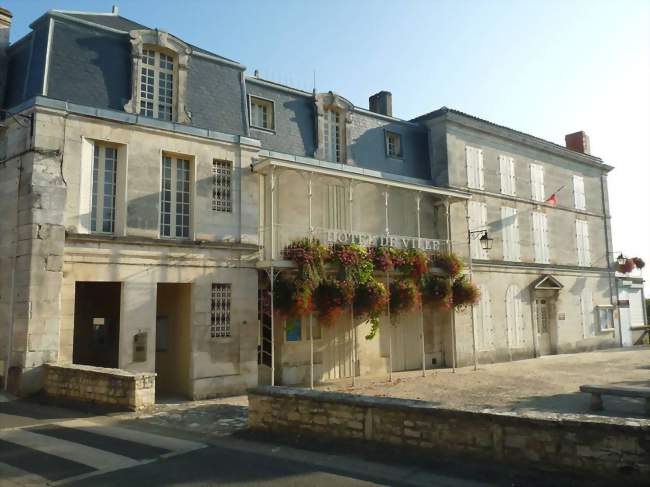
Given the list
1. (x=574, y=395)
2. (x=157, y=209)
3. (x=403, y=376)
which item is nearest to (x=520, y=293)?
(x=403, y=376)

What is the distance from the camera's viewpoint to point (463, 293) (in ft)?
51.2

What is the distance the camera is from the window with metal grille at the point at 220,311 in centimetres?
1199

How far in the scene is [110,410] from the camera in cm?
888

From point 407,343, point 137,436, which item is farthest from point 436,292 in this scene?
point 137,436

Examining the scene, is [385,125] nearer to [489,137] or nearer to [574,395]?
[489,137]

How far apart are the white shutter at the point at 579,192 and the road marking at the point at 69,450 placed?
2198cm

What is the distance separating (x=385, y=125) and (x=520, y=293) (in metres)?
8.21

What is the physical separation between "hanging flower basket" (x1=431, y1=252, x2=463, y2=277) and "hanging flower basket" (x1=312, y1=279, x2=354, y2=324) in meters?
3.82

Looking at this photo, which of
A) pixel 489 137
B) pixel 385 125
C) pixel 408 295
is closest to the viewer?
pixel 408 295

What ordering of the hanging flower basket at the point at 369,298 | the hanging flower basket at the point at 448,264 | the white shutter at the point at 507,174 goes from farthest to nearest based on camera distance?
the white shutter at the point at 507,174 → the hanging flower basket at the point at 448,264 → the hanging flower basket at the point at 369,298

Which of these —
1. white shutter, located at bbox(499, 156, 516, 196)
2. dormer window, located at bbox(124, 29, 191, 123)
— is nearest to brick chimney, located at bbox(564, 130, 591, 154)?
white shutter, located at bbox(499, 156, 516, 196)

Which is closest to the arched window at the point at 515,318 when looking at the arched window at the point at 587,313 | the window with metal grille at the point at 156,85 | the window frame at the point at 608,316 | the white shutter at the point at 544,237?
the white shutter at the point at 544,237

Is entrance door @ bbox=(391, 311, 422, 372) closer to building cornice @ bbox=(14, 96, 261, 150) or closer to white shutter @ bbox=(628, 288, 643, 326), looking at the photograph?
building cornice @ bbox=(14, 96, 261, 150)

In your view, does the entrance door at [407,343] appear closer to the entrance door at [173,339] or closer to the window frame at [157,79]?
the entrance door at [173,339]
